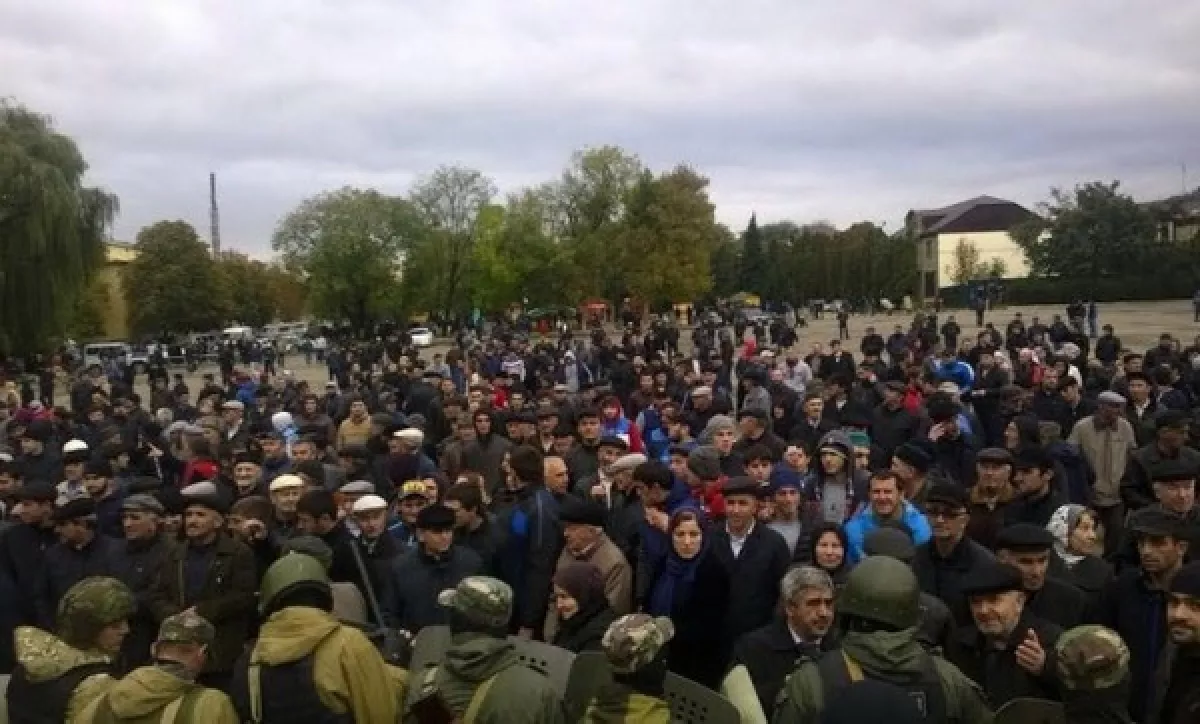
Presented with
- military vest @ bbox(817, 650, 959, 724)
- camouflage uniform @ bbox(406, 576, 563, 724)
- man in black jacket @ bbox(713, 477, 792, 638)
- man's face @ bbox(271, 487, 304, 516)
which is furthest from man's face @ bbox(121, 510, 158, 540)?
military vest @ bbox(817, 650, 959, 724)

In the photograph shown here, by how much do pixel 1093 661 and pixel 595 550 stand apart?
2.73 metres

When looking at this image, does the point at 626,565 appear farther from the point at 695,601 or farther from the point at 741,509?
the point at 741,509

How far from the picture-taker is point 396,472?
334 inches

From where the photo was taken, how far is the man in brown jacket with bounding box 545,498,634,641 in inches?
206

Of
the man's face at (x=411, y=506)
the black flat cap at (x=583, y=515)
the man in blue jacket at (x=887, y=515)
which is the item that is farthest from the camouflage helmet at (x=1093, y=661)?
the man's face at (x=411, y=506)

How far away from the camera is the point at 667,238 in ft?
173

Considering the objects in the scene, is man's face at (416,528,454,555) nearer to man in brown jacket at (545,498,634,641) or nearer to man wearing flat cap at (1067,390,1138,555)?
man in brown jacket at (545,498,634,641)

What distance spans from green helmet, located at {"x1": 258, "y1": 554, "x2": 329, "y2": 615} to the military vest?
182cm

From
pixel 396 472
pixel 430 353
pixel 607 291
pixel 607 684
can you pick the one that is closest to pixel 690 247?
pixel 607 291

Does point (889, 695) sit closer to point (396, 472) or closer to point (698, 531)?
point (698, 531)

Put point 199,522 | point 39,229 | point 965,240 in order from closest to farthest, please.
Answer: point 199,522, point 39,229, point 965,240

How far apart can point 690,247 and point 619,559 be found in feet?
160

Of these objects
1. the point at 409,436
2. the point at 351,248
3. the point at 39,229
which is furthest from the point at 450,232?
the point at 409,436

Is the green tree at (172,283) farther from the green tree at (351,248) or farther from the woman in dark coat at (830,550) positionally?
the woman in dark coat at (830,550)
